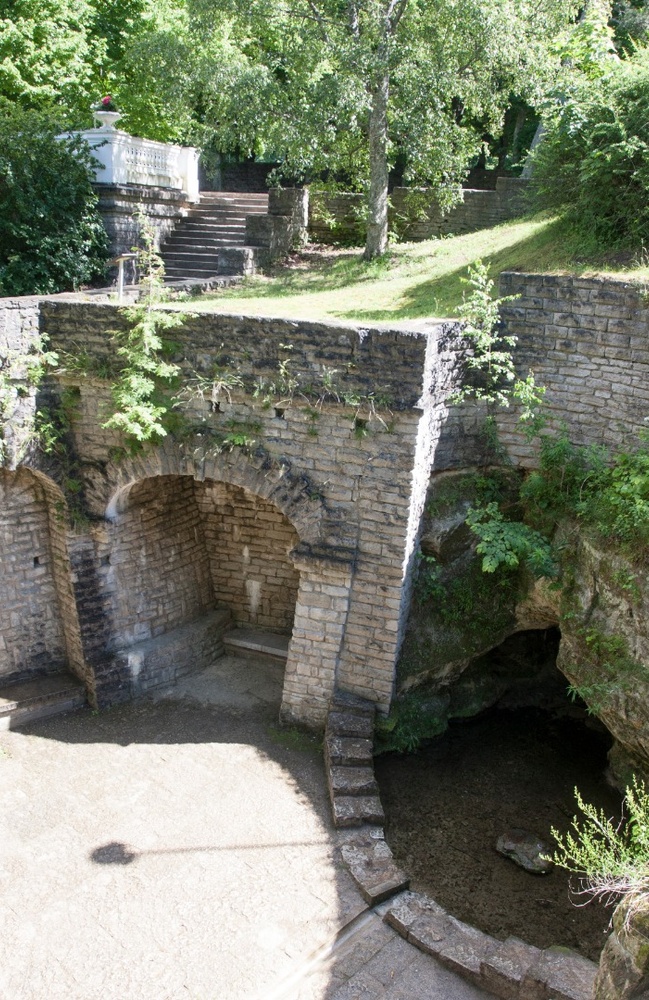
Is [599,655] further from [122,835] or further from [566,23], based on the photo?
[566,23]

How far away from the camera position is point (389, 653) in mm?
8516

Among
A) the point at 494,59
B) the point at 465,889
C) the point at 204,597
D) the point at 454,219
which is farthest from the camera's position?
the point at 454,219

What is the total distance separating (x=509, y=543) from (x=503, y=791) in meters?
2.63

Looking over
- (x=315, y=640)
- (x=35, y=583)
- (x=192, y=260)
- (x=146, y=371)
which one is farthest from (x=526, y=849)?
(x=192, y=260)

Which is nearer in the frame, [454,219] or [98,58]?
[454,219]

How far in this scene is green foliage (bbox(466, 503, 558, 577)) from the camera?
324 inches

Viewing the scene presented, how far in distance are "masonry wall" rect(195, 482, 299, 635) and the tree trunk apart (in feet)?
17.2

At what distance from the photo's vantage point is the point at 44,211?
11.9 metres

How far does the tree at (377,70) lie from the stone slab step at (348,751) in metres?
8.52

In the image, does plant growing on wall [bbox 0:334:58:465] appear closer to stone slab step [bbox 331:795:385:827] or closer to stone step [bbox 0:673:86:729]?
stone step [bbox 0:673:86:729]

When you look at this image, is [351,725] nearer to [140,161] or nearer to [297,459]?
[297,459]

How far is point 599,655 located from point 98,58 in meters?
15.7

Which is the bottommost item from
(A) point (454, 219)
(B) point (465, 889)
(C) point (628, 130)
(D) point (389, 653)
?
(B) point (465, 889)

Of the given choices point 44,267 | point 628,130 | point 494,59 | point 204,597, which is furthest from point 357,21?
point 204,597
